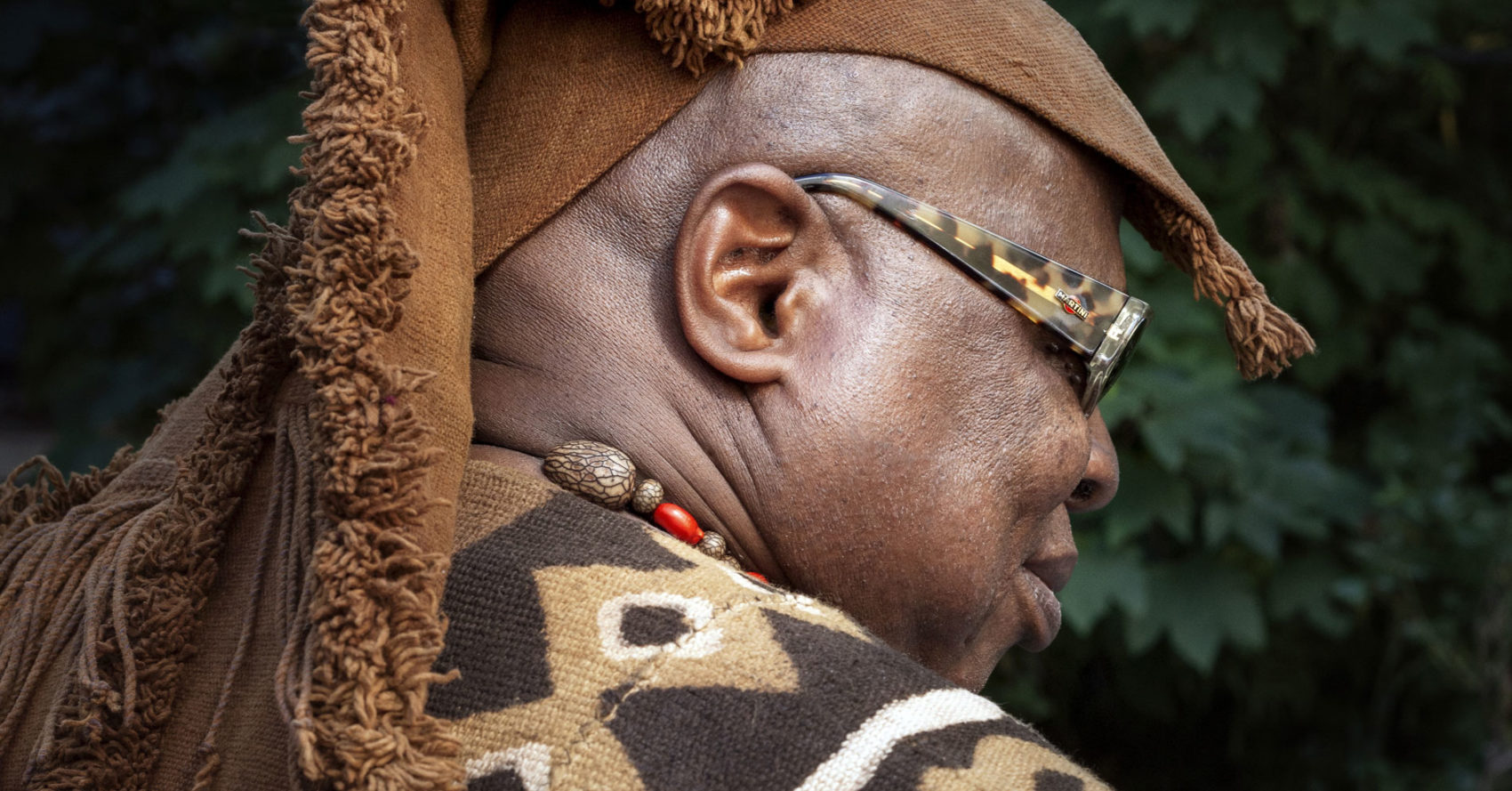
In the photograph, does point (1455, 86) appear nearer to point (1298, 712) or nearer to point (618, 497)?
point (1298, 712)

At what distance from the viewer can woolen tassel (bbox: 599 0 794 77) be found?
1322mm

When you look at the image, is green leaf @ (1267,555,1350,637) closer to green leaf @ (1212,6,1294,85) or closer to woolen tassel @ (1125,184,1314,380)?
green leaf @ (1212,6,1294,85)

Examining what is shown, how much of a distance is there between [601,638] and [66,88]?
3531 mm

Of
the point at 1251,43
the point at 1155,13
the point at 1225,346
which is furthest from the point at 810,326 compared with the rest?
the point at 1251,43

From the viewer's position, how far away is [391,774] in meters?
0.94

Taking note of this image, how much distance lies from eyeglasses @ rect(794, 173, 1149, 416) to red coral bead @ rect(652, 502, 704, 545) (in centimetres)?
37

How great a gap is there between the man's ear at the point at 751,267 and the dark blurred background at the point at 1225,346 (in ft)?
5.43

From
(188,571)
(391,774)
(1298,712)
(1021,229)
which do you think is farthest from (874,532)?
(1298,712)

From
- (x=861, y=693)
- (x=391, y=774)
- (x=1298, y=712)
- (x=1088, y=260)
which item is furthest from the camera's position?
(x=1298, y=712)

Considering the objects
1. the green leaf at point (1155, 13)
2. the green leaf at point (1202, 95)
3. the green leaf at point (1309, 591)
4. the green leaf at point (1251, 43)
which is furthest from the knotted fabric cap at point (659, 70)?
the green leaf at point (1309, 591)

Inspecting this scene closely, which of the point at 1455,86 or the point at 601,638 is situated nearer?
the point at 601,638

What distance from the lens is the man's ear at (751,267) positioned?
1.30 metres

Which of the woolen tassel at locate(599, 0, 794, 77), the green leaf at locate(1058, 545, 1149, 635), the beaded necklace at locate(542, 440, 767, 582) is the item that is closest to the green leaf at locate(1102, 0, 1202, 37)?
the green leaf at locate(1058, 545, 1149, 635)

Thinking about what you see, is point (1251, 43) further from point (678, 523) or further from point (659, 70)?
point (678, 523)
